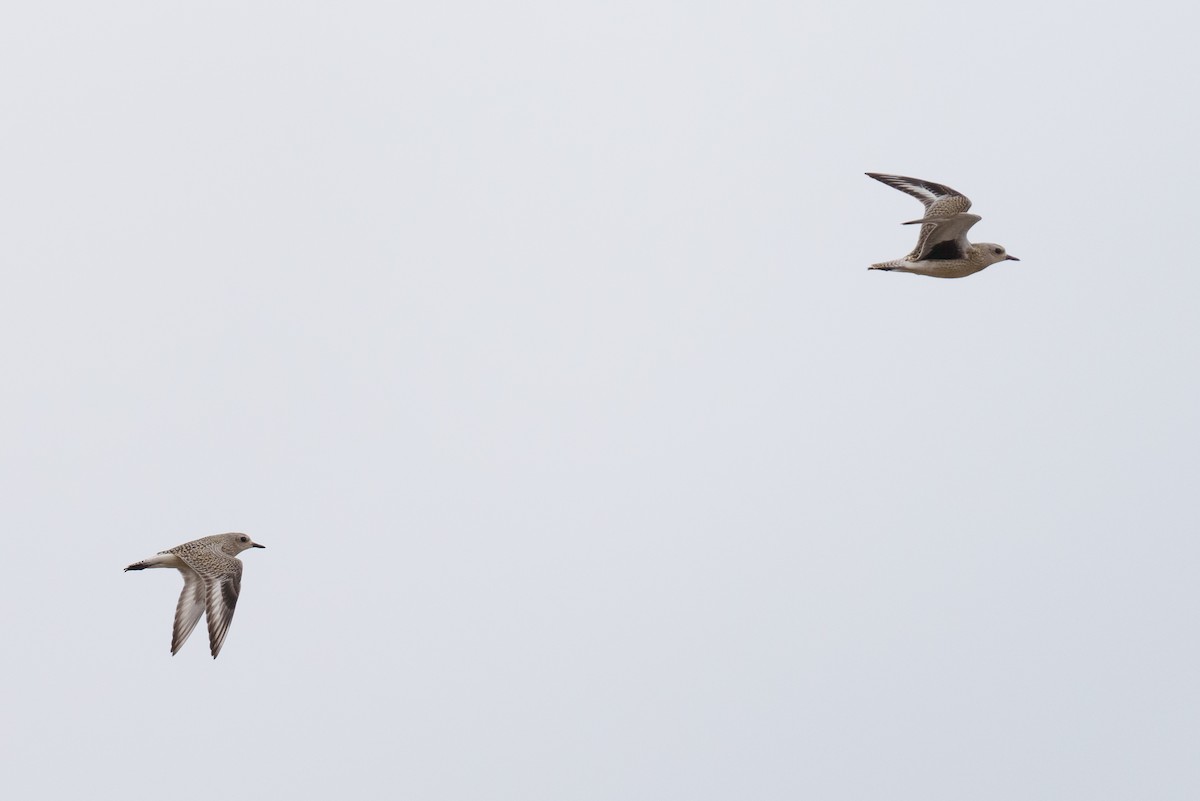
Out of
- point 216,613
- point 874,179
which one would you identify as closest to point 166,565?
point 216,613

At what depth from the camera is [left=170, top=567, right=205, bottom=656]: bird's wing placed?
36406mm

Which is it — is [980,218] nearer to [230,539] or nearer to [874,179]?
[874,179]

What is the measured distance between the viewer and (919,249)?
36.6 metres

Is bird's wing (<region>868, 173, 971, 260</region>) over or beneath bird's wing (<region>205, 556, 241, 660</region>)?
over

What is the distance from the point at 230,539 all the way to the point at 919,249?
1095 cm

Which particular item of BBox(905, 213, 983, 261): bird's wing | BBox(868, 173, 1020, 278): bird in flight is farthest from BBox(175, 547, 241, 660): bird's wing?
BBox(905, 213, 983, 261): bird's wing

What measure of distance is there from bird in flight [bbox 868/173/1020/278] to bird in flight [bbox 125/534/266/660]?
33.4 feet

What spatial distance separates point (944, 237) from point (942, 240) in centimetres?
8

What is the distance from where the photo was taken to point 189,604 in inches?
1443

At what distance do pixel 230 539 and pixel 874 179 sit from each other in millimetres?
10817

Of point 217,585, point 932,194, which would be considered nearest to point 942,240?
point 932,194

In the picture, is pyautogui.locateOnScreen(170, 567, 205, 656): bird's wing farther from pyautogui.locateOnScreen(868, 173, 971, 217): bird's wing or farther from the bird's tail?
pyautogui.locateOnScreen(868, 173, 971, 217): bird's wing

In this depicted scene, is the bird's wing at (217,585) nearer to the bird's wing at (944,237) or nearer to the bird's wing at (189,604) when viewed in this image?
the bird's wing at (189,604)

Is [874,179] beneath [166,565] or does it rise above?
above
